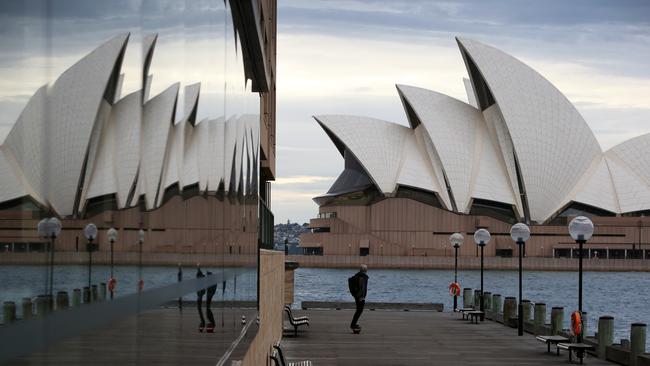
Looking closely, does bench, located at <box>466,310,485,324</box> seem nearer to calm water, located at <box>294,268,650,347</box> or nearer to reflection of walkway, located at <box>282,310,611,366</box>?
reflection of walkway, located at <box>282,310,611,366</box>

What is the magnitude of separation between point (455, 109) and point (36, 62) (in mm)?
84547

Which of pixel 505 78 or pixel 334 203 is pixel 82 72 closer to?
pixel 505 78

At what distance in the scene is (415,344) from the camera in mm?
19422

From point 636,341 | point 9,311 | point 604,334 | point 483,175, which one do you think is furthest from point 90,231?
point 483,175

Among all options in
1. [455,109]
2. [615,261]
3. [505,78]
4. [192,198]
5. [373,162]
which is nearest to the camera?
[192,198]

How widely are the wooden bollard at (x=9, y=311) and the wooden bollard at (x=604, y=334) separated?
648 inches

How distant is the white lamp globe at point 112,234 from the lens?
198 centimetres

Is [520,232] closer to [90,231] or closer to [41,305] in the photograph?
[90,231]

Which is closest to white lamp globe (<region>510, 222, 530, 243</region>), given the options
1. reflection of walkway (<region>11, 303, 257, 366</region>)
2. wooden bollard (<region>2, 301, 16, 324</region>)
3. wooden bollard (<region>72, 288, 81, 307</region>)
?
reflection of walkway (<region>11, 303, 257, 366</region>)

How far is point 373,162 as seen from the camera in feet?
308

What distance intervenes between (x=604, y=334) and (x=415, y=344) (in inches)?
136

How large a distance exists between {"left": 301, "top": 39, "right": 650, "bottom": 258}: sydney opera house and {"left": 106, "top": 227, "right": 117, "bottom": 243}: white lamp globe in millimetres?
76430

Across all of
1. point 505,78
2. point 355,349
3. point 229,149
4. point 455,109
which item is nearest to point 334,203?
point 455,109

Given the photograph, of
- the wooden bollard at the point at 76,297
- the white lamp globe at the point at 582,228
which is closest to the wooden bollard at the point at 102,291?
the wooden bollard at the point at 76,297
